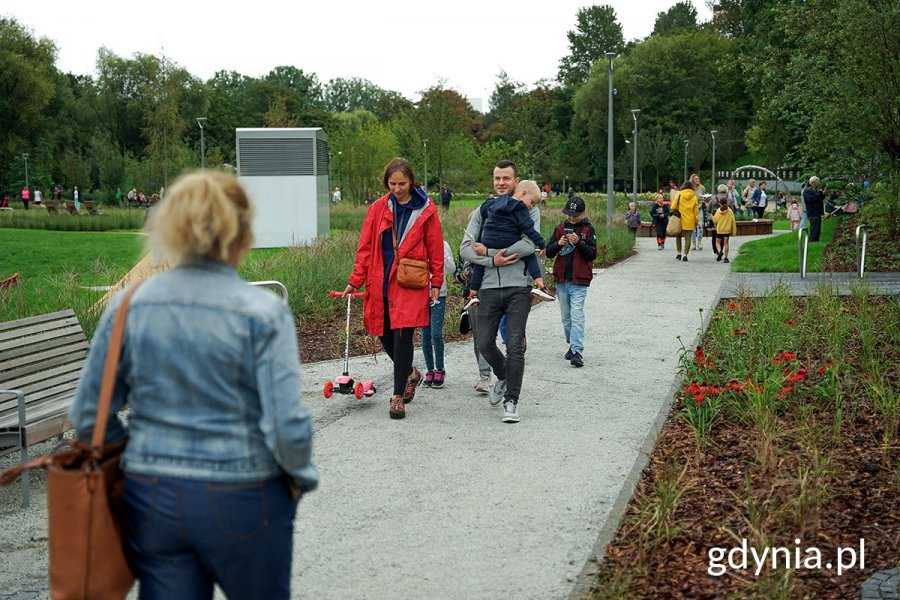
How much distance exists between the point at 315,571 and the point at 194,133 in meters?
90.7

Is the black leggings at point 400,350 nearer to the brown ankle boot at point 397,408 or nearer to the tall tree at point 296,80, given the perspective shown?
the brown ankle boot at point 397,408

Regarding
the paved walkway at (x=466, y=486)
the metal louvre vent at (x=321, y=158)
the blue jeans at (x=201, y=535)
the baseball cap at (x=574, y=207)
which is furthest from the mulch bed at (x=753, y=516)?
the metal louvre vent at (x=321, y=158)

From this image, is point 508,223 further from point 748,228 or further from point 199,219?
point 748,228

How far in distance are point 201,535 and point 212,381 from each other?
1.26 feet

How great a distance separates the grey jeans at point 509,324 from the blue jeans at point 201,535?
5050mm

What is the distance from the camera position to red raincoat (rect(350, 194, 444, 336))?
7801mm

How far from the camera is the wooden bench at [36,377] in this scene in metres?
5.94

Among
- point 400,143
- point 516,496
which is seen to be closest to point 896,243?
point 516,496

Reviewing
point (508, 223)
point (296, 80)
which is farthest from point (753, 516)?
point (296, 80)

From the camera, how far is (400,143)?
6188cm

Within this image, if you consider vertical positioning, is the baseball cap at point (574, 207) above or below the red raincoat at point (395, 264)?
above

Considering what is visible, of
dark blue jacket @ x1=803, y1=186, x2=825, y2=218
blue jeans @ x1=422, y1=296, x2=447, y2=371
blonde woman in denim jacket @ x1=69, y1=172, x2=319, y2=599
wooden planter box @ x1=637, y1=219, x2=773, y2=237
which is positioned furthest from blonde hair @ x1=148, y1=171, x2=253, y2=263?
wooden planter box @ x1=637, y1=219, x2=773, y2=237

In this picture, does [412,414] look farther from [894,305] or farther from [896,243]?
[896,243]

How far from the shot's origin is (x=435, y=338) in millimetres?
9164
